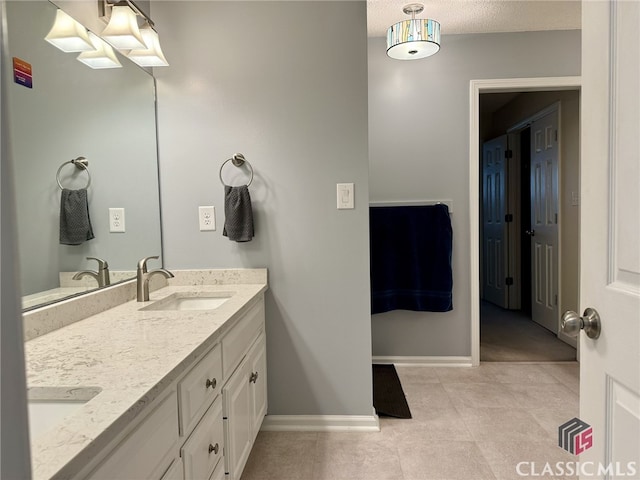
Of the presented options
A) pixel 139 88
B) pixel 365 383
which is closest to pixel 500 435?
pixel 365 383

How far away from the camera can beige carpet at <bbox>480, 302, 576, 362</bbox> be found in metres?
3.17

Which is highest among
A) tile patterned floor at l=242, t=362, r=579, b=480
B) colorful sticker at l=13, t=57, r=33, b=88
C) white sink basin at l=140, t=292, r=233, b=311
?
colorful sticker at l=13, t=57, r=33, b=88

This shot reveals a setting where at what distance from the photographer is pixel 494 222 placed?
4.91 metres

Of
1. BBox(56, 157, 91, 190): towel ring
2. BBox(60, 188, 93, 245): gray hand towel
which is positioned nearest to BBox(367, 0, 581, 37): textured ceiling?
BBox(56, 157, 91, 190): towel ring

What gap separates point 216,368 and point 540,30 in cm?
307

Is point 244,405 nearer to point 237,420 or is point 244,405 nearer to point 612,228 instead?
point 237,420

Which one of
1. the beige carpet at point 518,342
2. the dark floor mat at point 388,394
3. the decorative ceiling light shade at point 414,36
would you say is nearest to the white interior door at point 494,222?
the beige carpet at point 518,342

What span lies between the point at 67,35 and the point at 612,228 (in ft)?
5.90

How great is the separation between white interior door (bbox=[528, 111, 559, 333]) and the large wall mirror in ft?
10.8

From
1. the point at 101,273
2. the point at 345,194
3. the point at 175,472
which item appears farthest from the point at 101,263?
the point at 345,194

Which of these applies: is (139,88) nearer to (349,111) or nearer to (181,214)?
(181,214)

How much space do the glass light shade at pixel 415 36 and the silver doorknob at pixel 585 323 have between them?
2045mm

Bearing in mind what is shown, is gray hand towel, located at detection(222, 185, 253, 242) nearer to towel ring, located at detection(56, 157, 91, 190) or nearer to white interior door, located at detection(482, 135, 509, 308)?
towel ring, located at detection(56, 157, 91, 190)

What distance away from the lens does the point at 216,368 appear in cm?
132
